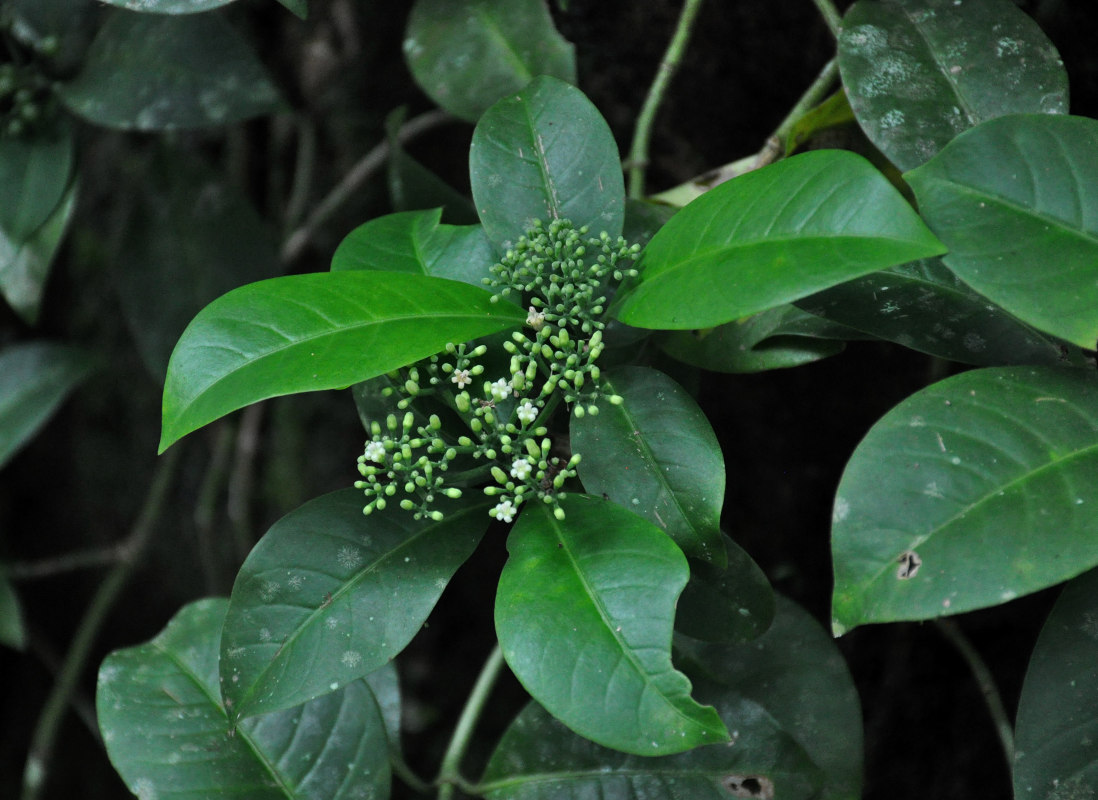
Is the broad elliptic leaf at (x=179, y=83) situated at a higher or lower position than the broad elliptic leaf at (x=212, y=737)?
higher

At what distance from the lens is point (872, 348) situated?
1.36 metres

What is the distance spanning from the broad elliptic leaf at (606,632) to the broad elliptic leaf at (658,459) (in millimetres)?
37

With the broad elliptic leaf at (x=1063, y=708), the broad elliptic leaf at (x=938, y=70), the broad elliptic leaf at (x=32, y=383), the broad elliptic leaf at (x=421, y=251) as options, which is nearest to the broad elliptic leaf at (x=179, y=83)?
the broad elliptic leaf at (x=421, y=251)

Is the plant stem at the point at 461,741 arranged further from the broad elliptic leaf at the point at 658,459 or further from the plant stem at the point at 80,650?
the plant stem at the point at 80,650

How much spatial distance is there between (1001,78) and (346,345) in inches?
31.2

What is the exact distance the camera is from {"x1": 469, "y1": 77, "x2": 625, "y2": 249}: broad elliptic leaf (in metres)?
0.95

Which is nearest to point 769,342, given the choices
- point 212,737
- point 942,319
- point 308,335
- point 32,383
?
point 942,319

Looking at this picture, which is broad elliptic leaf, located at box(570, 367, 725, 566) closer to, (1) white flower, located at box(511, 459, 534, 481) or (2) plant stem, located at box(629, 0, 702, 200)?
(1) white flower, located at box(511, 459, 534, 481)

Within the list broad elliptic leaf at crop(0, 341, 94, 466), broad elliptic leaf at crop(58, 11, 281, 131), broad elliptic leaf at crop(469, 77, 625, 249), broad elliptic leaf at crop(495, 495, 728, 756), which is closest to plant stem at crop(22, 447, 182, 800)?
broad elliptic leaf at crop(0, 341, 94, 466)

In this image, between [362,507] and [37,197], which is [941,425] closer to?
[362,507]

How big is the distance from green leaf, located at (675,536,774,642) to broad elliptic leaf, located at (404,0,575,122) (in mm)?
776

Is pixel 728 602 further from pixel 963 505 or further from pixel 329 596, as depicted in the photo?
pixel 329 596

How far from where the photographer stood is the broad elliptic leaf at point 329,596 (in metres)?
0.84

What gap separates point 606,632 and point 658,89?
0.86 meters
